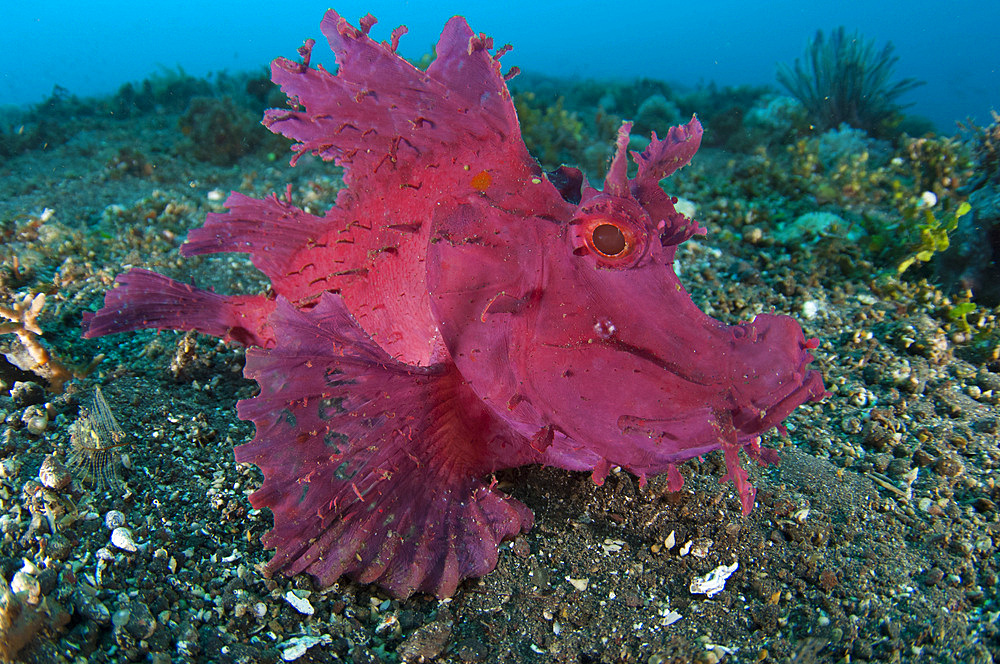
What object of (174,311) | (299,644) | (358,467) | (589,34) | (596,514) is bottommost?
(299,644)

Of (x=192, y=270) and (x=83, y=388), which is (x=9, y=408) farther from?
(x=192, y=270)

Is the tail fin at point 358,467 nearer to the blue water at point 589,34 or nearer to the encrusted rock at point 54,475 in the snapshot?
the encrusted rock at point 54,475

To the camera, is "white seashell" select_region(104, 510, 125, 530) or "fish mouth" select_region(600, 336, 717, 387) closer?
"fish mouth" select_region(600, 336, 717, 387)

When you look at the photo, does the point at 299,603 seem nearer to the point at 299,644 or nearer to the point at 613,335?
the point at 299,644

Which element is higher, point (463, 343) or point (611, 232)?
point (611, 232)

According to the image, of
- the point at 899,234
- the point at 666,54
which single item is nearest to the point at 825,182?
the point at 899,234

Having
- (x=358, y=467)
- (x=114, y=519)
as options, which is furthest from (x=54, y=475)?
(x=358, y=467)

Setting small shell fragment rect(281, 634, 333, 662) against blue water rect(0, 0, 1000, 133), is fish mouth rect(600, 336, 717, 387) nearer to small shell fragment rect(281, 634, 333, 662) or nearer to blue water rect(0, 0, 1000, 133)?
small shell fragment rect(281, 634, 333, 662)

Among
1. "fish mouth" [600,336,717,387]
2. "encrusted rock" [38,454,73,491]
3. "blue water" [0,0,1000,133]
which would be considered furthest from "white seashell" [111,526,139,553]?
"blue water" [0,0,1000,133]
